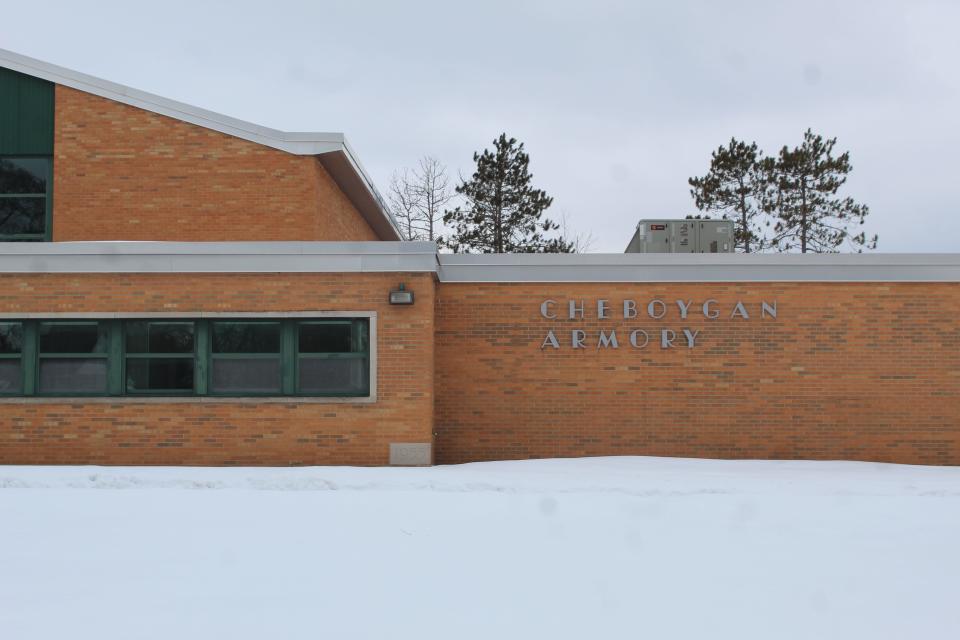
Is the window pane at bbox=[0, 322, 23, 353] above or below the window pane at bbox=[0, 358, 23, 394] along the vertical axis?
above

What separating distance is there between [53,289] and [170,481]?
401cm

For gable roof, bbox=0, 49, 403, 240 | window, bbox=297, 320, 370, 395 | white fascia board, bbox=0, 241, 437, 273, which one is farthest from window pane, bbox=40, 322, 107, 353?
gable roof, bbox=0, 49, 403, 240

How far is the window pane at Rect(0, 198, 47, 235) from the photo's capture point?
16.8m

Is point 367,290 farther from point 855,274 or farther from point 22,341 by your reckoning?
point 855,274

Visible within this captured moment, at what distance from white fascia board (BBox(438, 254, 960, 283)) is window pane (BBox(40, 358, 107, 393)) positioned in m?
5.63

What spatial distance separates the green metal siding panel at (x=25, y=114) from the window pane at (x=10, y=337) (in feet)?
15.7

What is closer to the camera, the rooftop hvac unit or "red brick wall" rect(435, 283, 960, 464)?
"red brick wall" rect(435, 283, 960, 464)

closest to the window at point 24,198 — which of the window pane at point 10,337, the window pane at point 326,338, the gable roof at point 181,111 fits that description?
the gable roof at point 181,111

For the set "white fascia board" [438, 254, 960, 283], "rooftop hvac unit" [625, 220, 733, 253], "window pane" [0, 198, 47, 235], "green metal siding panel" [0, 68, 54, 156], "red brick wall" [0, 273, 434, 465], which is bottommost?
"red brick wall" [0, 273, 434, 465]

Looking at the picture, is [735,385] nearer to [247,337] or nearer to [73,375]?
[247,337]

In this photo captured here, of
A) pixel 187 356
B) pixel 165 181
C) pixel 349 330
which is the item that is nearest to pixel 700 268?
pixel 349 330

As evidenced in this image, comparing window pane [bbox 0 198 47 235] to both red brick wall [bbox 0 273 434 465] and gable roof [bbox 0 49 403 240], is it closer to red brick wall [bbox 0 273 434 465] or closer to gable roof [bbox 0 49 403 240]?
gable roof [bbox 0 49 403 240]

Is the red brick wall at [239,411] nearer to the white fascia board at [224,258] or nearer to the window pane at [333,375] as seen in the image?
the white fascia board at [224,258]

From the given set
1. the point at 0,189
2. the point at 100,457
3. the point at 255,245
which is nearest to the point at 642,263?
the point at 255,245
